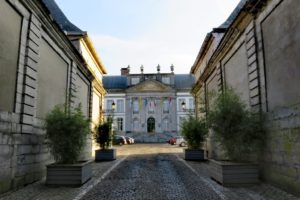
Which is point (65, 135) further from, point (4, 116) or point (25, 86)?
point (4, 116)

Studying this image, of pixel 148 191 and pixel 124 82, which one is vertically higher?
pixel 124 82

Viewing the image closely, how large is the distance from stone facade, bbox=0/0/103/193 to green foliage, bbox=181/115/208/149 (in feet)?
23.5

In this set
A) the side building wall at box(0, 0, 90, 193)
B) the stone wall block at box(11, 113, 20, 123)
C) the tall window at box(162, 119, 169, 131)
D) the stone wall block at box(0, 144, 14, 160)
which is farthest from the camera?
the tall window at box(162, 119, 169, 131)

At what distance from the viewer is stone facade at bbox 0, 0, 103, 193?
672 centimetres

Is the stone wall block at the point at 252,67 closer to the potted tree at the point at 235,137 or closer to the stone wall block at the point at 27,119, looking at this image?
the potted tree at the point at 235,137

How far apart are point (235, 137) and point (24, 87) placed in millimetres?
5935

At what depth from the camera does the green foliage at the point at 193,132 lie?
14.6 metres

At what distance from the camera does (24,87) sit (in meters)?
7.57

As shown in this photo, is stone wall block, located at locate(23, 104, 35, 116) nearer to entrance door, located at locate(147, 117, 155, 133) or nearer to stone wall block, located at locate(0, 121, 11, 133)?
stone wall block, located at locate(0, 121, 11, 133)

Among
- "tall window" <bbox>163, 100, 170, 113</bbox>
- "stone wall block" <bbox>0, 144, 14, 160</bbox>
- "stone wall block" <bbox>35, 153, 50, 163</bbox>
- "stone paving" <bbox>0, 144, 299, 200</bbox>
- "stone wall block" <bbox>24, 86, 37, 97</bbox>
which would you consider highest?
"tall window" <bbox>163, 100, 170, 113</bbox>

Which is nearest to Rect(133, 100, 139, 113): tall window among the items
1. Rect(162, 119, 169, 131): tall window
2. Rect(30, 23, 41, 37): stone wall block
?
Rect(162, 119, 169, 131): tall window

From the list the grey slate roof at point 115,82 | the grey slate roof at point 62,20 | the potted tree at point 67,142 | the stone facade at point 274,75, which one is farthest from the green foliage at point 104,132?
the grey slate roof at point 115,82

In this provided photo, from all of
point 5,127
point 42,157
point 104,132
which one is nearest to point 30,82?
point 5,127

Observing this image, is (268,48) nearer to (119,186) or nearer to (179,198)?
(179,198)
